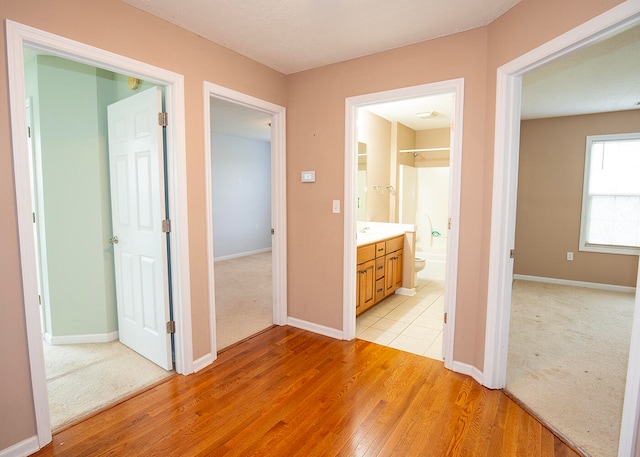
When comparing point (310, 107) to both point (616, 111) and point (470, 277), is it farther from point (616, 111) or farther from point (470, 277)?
point (616, 111)

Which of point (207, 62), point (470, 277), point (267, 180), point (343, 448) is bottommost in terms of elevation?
point (343, 448)

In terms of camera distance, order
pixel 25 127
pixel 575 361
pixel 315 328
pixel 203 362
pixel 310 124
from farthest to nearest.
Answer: pixel 315 328, pixel 310 124, pixel 575 361, pixel 203 362, pixel 25 127

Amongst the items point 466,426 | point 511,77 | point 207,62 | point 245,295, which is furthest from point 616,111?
point 245,295

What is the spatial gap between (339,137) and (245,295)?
254 centimetres

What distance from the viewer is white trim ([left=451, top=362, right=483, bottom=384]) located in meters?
2.39

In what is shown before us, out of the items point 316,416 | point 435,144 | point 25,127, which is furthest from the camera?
point 435,144

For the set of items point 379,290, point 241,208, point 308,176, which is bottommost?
point 379,290

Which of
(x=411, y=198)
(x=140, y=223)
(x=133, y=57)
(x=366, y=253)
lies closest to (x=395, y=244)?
(x=366, y=253)

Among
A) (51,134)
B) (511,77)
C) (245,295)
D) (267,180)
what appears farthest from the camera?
(267,180)

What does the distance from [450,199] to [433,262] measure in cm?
305

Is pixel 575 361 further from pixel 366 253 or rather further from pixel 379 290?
pixel 366 253

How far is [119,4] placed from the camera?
1957 mm

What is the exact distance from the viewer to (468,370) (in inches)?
98.1

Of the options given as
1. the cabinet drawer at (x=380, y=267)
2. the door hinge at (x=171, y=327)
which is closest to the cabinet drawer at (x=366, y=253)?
the cabinet drawer at (x=380, y=267)
